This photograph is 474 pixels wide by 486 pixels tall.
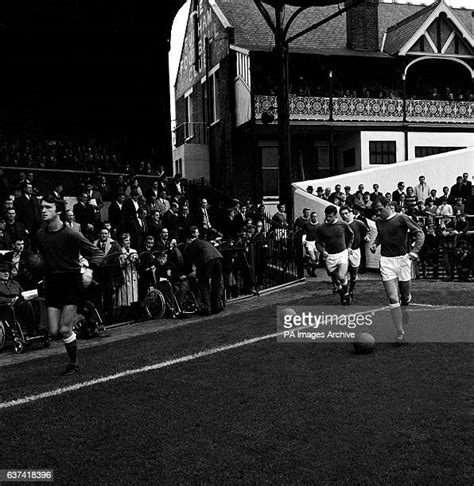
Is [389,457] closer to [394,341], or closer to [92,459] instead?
[92,459]

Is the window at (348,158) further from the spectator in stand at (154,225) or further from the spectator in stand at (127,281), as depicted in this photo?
the spectator in stand at (127,281)

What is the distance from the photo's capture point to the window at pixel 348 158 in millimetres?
33000

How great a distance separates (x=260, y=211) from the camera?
20688 mm

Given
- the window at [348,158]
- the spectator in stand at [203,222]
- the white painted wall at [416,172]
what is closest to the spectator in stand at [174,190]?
the spectator in stand at [203,222]

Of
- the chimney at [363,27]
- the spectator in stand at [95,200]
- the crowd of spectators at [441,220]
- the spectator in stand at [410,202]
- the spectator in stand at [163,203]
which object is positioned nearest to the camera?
the spectator in stand at [95,200]

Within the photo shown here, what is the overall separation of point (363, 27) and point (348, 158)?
643cm

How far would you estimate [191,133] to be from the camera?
3862cm

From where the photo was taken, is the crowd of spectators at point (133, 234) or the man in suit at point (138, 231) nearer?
the crowd of spectators at point (133, 234)

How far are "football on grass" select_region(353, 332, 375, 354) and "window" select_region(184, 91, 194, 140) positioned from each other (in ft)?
→ 98.3

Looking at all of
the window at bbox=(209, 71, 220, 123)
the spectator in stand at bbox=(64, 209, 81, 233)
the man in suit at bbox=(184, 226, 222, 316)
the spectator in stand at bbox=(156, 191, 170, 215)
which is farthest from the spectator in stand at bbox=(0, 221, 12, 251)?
the window at bbox=(209, 71, 220, 123)

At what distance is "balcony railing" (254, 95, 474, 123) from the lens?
101ft

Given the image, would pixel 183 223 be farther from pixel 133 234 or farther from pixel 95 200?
pixel 95 200

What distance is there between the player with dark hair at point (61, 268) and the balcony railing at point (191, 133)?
27.8m

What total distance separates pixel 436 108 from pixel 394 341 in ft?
82.5
